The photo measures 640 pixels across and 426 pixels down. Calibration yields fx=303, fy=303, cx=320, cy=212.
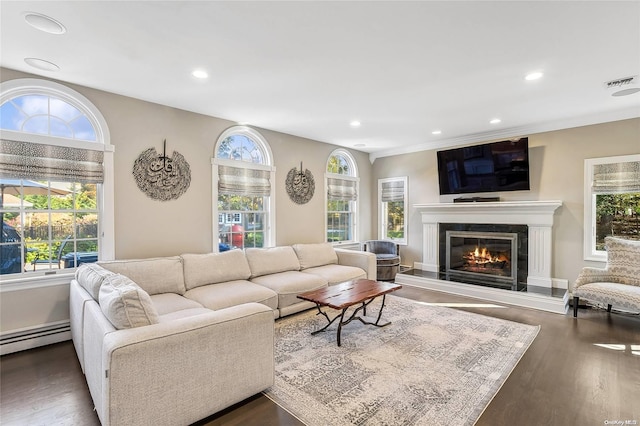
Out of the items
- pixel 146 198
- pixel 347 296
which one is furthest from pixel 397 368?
pixel 146 198

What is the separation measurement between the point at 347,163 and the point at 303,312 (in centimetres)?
361

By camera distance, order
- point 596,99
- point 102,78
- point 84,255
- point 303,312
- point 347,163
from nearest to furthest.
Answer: point 102,78
point 84,255
point 596,99
point 303,312
point 347,163

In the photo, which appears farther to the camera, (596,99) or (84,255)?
(596,99)

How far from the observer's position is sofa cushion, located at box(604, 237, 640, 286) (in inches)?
145

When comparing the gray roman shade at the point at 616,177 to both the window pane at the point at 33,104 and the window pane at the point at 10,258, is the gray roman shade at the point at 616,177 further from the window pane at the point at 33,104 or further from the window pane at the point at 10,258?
the window pane at the point at 10,258

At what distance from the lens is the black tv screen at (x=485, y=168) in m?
4.86

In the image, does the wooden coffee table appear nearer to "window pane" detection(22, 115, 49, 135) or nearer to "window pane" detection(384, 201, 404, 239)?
"window pane" detection(384, 201, 404, 239)

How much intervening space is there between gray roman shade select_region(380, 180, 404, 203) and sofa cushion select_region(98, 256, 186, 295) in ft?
14.9

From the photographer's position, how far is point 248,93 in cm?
348

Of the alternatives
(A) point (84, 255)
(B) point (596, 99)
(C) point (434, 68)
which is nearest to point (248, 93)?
(C) point (434, 68)

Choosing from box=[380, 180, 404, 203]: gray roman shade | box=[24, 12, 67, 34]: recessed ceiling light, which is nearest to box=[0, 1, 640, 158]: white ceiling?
box=[24, 12, 67, 34]: recessed ceiling light

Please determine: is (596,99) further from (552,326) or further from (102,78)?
(102,78)

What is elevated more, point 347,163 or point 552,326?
point 347,163

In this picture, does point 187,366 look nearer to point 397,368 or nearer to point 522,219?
point 397,368
